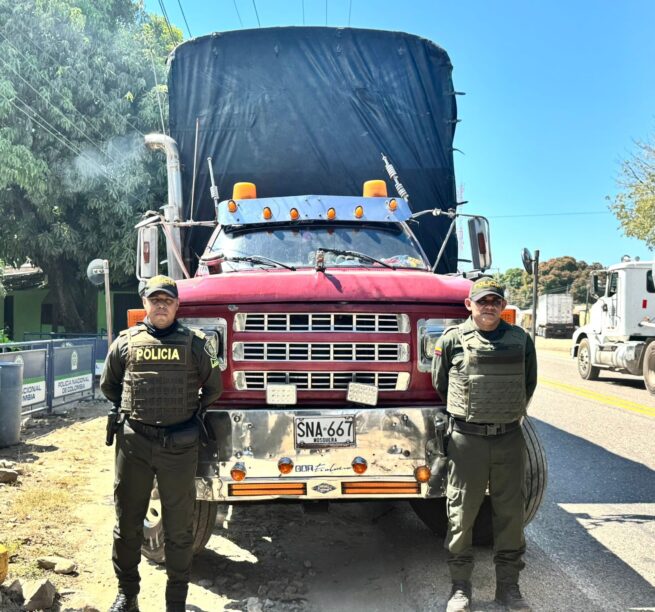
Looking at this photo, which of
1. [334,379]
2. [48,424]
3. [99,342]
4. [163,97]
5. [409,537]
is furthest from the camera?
[163,97]

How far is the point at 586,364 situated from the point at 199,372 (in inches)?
619

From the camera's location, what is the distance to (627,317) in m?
15.4

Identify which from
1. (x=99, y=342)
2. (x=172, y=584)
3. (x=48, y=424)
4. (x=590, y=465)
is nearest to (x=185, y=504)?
Result: (x=172, y=584)

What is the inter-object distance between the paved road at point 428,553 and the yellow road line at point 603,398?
4.66 metres

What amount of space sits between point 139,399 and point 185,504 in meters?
0.63

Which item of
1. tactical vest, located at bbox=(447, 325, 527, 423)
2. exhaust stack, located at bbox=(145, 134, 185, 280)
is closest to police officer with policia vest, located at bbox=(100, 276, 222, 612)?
tactical vest, located at bbox=(447, 325, 527, 423)

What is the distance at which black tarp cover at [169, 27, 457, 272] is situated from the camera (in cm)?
638

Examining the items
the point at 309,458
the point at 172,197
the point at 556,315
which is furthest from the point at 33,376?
the point at 556,315

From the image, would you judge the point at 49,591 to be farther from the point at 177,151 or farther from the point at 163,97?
the point at 163,97

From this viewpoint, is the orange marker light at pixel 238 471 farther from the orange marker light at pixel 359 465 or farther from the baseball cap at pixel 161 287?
the baseball cap at pixel 161 287

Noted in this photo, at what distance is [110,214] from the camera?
63.3 ft

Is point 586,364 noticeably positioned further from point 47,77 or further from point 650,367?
point 47,77

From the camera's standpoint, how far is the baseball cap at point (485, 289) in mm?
3746

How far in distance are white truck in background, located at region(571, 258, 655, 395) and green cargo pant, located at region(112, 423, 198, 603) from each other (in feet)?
42.4
